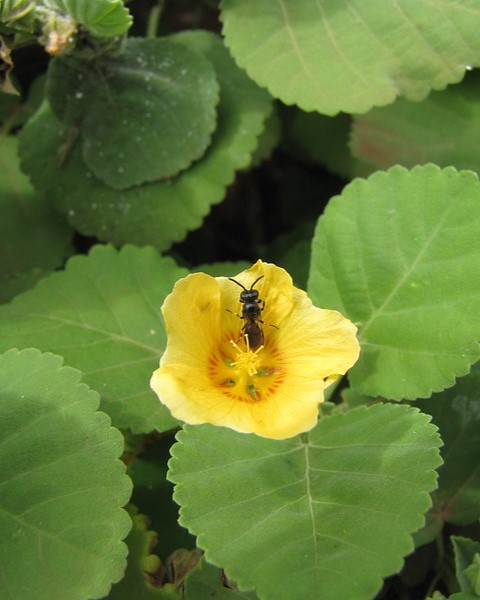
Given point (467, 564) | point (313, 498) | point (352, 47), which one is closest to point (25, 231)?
point (352, 47)

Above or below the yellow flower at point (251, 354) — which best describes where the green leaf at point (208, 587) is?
below

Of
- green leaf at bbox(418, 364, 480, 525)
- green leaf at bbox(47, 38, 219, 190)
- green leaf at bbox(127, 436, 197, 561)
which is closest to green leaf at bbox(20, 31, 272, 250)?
green leaf at bbox(47, 38, 219, 190)

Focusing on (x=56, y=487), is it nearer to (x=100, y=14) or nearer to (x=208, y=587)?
(x=208, y=587)

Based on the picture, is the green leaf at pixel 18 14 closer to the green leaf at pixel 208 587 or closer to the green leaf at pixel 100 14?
the green leaf at pixel 100 14

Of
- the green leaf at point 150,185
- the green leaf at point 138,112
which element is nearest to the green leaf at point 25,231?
the green leaf at point 150,185

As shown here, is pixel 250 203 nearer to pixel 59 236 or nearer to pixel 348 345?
pixel 59 236

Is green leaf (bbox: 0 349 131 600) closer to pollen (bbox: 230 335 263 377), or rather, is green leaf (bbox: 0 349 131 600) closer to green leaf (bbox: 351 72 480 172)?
pollen (bbox: 230 335 263 377)
